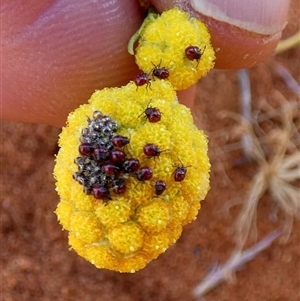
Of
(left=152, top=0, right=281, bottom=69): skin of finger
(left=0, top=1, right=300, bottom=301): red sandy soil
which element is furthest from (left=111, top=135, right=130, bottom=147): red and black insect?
(left=0, top=1, right=300, bottom=301): red sandy soil

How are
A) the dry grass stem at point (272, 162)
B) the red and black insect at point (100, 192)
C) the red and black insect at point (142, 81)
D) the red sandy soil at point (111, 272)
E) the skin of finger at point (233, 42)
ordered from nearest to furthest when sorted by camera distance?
the red and black insect at point (100, 192)
the red and black insect at point (142, 81)
the skin of finger at point (233, 42)
the red sandy soil at point (111, 272)
the dry grass stem at point (272, 162)

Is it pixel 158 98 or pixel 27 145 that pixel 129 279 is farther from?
pixel 158 98

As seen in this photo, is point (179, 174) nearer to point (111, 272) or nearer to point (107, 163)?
point (107, 163)

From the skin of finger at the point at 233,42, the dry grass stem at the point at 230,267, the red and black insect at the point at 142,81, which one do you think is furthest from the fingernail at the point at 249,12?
the dry grass stem at the point at 230,267

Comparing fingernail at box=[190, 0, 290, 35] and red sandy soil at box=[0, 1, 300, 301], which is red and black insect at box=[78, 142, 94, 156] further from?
red sandy soil at box=[0, 1, 300, 301]

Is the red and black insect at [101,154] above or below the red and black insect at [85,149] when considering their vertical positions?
below

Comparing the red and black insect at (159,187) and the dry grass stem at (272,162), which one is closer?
the red and black insect at (159,187)

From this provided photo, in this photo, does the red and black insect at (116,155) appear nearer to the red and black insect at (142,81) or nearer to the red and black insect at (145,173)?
the red and black insect at (145,173)

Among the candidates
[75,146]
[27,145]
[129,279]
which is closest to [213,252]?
[129,279]

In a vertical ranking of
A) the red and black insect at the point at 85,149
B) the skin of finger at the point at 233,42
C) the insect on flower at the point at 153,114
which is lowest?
the skin of finger at the point at 233,42
